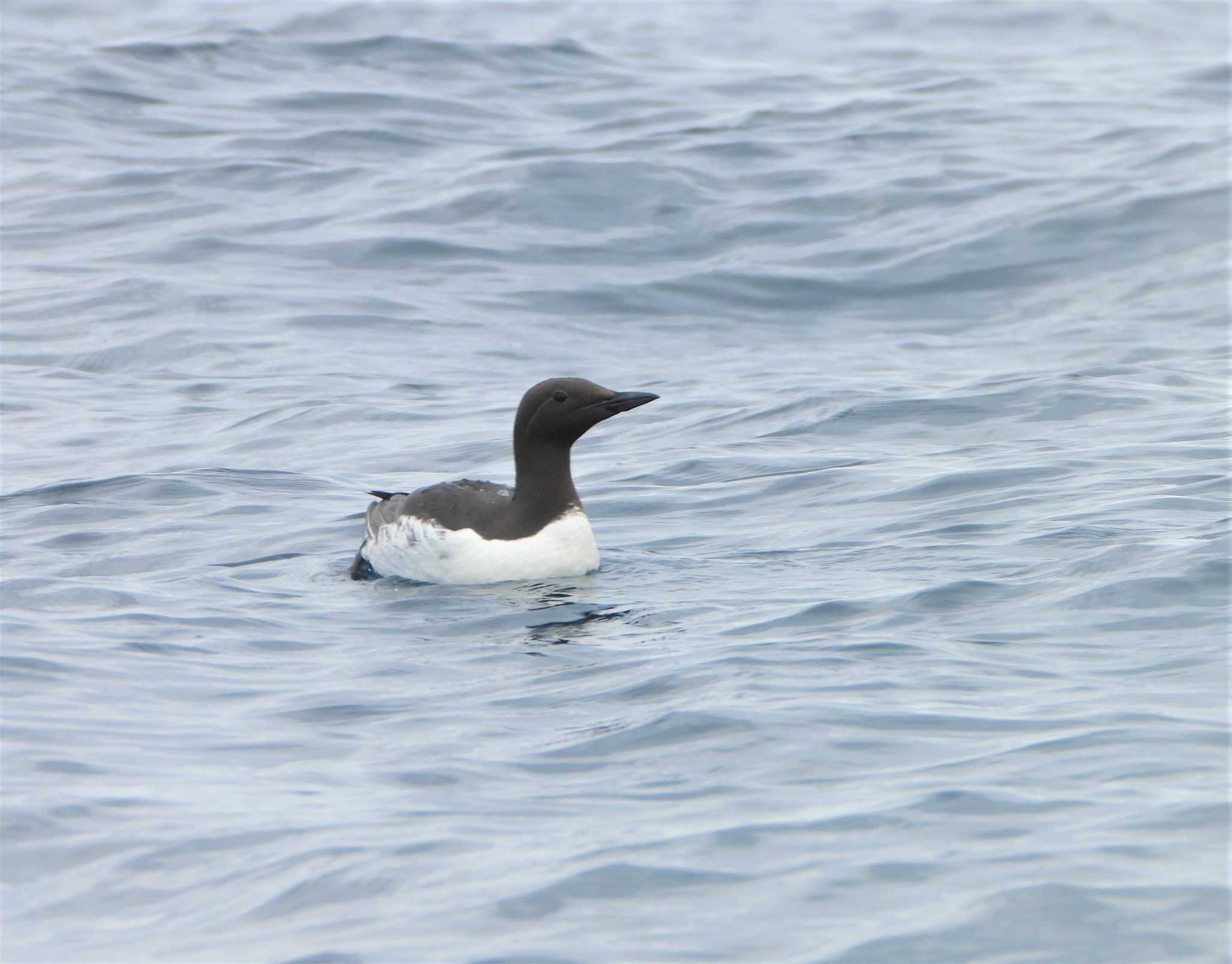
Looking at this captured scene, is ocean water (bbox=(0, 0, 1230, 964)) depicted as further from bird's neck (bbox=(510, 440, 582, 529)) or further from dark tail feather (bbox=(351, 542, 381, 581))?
bird's neck (bbox=(510, 440, 582, 529))

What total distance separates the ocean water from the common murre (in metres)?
0.15

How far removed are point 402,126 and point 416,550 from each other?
1285 centimetres

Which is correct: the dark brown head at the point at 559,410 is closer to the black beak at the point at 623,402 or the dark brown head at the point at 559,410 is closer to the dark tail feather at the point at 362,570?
the black beak at the point at 623,402

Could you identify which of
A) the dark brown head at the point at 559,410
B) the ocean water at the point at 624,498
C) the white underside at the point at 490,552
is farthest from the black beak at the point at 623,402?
the ocean water at the point at 624,498

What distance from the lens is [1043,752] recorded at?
6395mm

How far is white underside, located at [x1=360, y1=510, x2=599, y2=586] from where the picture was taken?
9.47m

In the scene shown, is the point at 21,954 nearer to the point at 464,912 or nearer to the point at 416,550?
the point at 464,912

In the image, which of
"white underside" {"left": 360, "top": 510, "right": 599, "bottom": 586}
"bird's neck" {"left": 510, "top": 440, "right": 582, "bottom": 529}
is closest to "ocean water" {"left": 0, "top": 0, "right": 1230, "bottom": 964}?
"white underside" {"left": 360, "top": 510, "right": 599, "bottom": 586}

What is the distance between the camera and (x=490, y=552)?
31.2ft

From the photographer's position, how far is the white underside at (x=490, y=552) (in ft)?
31.1

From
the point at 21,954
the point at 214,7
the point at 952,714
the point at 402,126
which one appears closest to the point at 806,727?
the point at 952,714

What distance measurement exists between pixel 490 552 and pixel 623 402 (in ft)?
3.33

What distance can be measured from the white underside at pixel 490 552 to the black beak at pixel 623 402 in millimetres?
564

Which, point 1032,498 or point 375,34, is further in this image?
point 375,34
